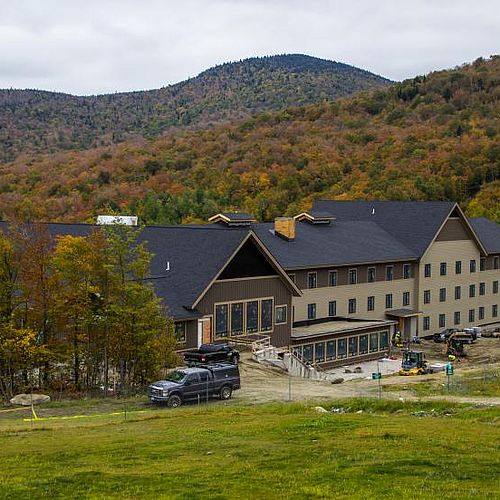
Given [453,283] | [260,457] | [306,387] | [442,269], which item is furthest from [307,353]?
[260,457]

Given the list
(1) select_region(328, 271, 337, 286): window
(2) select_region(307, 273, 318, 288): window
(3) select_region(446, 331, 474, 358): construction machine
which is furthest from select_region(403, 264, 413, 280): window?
(2) select_region(307, 273, 318, 288): window

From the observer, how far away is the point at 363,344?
54406mm

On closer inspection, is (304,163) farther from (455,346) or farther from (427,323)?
(455,346)

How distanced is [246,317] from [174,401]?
16.7 m

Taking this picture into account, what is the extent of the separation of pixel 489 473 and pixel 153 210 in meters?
87.0

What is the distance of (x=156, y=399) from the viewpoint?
30.2m

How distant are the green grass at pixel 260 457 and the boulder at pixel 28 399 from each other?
5.05 m

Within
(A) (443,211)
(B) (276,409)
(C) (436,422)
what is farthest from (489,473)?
(A) (443,211)

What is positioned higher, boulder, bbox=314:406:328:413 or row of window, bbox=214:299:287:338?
row of window, bbox=214:299:287:338

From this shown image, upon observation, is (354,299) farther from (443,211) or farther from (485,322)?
(485,322)

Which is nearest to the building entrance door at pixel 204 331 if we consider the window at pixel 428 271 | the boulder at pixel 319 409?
the boulder at pixel 319 409

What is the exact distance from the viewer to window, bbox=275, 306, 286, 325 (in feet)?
160

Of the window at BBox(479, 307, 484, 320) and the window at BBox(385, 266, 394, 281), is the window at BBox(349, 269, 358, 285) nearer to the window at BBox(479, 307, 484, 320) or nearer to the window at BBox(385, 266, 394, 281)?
the window at BBox(385, 266, 394, 281)

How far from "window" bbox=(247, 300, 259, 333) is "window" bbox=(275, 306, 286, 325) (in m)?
1.71
